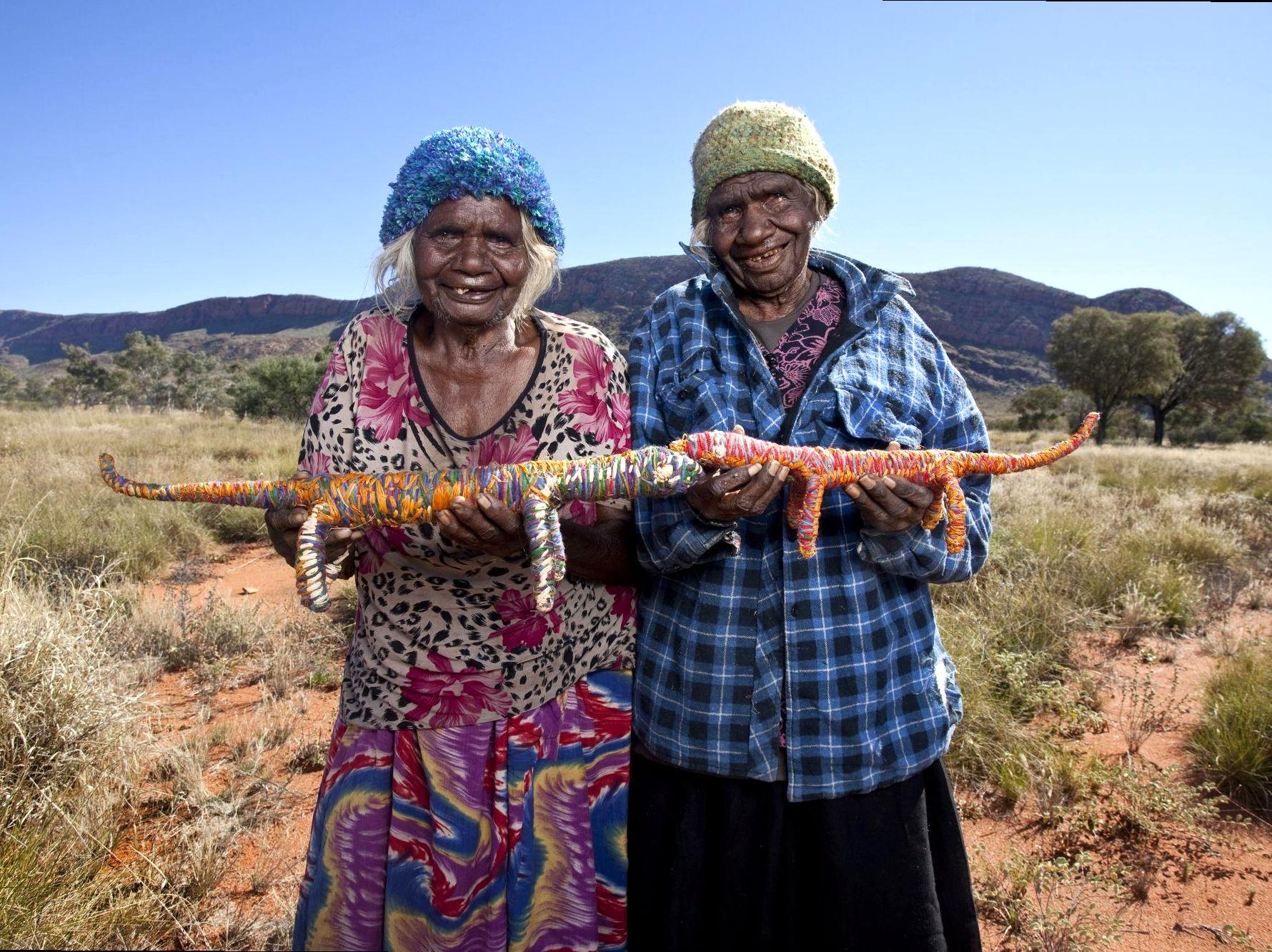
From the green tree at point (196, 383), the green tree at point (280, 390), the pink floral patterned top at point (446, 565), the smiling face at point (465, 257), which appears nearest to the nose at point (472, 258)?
the smiling face at point (465, 257)

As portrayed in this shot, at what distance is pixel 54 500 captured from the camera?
794cm

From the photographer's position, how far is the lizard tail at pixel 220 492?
2020 mm

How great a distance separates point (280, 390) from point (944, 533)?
27.5 meters

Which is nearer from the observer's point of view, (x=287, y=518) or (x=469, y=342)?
(x=287, y=518)

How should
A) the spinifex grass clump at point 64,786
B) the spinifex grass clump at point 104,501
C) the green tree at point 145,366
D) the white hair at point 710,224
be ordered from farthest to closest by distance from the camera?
the green tree at point 145,366, the spinifex grass clump at point 104,501, the spinifex grass clump at point 64,786, the white hair at point 710,224

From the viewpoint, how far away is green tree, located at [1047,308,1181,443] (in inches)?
1211

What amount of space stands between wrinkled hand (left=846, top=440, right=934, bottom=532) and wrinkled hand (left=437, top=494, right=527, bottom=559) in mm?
958

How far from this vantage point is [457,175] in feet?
6.76

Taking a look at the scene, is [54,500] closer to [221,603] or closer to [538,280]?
[221,603]

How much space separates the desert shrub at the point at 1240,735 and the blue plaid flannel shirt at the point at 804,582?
114 inches

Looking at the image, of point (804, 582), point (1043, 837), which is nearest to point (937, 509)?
point (804, 582)

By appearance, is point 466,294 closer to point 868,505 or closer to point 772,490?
point 772,490

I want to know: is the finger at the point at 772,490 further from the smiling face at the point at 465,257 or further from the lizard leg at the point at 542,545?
the smiling face at the point at 465,257

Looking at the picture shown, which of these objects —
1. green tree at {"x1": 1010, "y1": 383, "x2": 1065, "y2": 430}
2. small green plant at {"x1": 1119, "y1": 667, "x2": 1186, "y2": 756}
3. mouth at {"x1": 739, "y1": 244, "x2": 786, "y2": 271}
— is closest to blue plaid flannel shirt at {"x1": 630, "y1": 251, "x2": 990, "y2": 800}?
mouth at {"x1": 739, "y1": 244, "x2": 786, "y2": 271}
